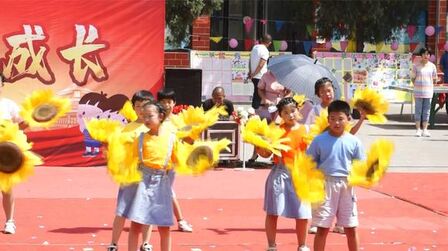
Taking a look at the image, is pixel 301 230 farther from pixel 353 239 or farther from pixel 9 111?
pixel 9 111

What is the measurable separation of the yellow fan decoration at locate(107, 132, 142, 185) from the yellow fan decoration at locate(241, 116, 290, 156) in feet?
3.15

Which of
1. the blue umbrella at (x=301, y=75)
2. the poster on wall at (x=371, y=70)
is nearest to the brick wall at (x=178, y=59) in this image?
the poster on wall at (x=371, y=70)

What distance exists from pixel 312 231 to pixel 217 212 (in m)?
1.49

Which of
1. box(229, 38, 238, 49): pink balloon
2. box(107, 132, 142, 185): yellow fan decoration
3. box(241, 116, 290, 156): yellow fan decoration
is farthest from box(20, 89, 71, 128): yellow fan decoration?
box(229, 38, 238, 49): pink balloon

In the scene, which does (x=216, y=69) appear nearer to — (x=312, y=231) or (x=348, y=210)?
(x=312, y=231)

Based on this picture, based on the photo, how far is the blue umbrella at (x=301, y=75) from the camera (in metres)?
10.7

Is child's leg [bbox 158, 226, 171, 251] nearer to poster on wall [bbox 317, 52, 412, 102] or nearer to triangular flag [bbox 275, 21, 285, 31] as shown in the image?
poster on wall [bbox 317, 52, 412, 102]

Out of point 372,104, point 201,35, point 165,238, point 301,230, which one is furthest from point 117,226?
point 201,35

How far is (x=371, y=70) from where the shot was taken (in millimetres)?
24078

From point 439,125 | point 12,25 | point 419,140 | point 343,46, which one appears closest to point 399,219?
point 12,25

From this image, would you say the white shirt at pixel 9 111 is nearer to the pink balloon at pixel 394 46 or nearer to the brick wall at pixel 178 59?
the brick wall at pixel 178 59

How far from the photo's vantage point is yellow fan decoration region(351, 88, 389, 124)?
8523mm

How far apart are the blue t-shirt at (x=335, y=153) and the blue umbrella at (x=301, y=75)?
264 centimetres

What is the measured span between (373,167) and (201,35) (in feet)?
61.7
